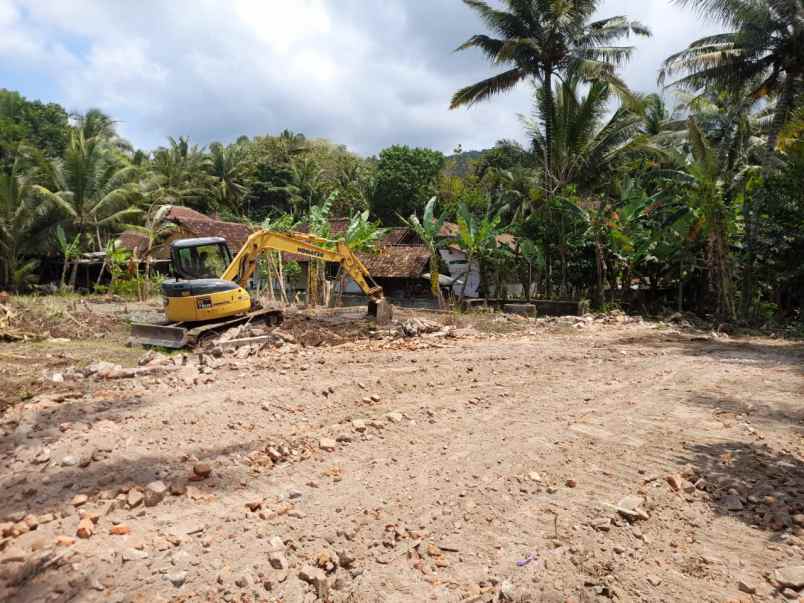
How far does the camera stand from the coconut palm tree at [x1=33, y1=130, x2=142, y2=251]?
23.8 m

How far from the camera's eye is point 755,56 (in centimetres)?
1670

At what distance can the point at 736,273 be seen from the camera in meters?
14.9

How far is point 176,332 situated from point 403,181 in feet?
80.8

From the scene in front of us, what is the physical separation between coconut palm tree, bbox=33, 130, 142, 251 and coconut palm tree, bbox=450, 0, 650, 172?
1578 cm

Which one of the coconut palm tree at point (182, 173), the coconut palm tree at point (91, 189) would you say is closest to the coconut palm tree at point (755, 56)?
the coconut palm tree at point (91, 189)

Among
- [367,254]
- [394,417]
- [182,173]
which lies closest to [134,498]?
[394,417]

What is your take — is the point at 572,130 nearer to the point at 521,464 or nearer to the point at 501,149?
the point at 501,149

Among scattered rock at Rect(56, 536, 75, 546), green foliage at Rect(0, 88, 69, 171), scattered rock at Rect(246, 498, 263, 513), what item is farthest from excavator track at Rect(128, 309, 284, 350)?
green foliage at Rect(0, 88, 69, 171)

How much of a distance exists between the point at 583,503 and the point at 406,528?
1.26 meters

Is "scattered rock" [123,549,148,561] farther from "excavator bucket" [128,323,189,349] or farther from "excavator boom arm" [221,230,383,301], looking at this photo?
"excavator boom arm" [221,230,383,301]

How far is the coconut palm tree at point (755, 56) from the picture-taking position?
1571cm

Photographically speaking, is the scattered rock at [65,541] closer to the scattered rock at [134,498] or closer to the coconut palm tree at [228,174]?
the scattered rock at [134,498]

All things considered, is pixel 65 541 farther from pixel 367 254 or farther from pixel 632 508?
pixel 367 254

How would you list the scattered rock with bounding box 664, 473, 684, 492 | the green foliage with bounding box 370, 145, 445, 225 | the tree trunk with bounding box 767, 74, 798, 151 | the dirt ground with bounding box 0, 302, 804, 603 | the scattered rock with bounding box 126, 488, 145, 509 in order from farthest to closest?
the green foliage with bounding box 370, 145, 445, 225
the tree trunk with bounding box 767, 74, 798, 151
the scattered rock with bounding box 664, 473, 684, 492
the scattered rock with bounding box 126, 488, 145, 509
the dirt ground with bounding box 0, 302, 804, 603
